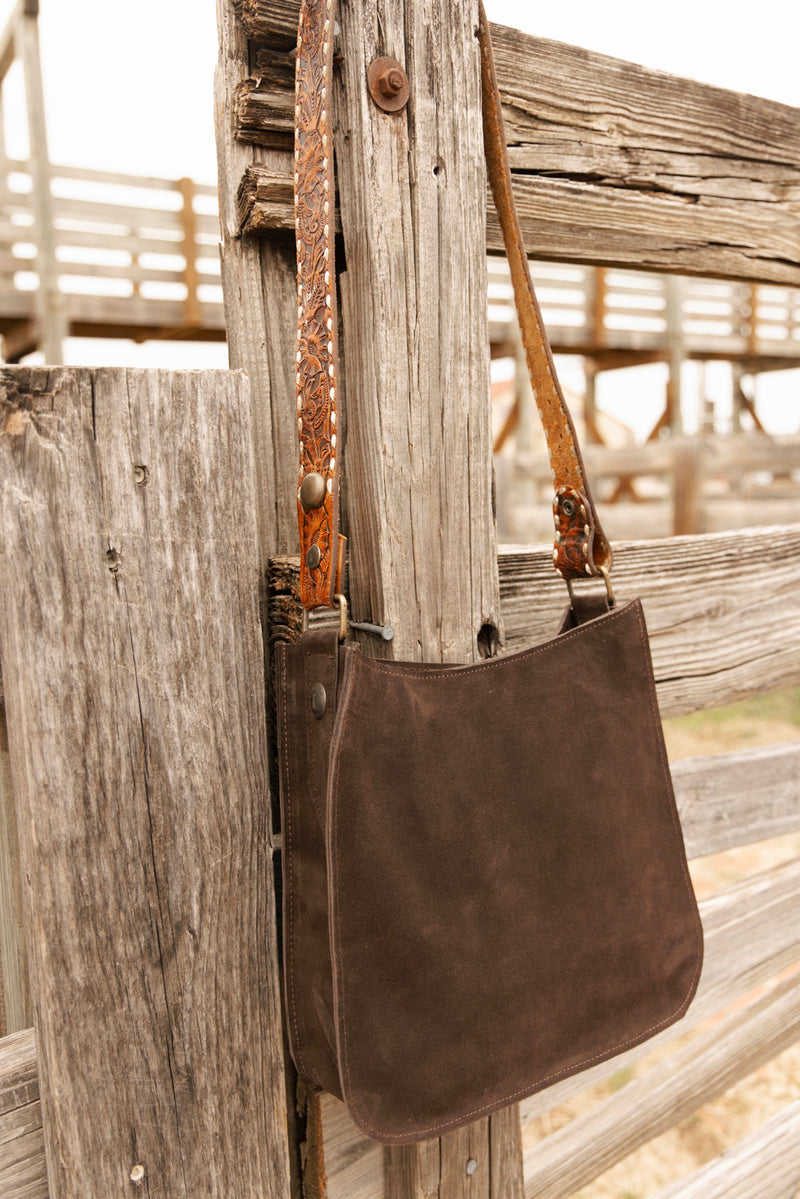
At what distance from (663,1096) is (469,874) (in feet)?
3.91

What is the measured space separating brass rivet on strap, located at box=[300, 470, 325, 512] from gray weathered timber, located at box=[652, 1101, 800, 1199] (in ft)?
5.31

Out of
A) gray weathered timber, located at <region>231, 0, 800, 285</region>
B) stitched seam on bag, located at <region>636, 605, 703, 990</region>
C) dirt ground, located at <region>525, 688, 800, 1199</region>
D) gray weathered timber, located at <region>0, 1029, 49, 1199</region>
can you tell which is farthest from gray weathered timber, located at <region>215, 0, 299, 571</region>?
dirt ground, located at <region>525, 688, 800, 1199</region>

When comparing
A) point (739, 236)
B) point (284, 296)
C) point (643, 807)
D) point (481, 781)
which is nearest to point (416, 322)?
point (284, 296)

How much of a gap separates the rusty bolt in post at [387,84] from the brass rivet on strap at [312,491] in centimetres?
46

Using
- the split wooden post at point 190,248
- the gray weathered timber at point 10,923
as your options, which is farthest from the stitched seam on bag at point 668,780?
the split wooden post at point 190,248

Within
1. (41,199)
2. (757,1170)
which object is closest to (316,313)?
(757,1170)

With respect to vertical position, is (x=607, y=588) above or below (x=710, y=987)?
above

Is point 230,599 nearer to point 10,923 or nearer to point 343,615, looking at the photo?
point 343,615

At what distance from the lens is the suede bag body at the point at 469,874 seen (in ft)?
2.94

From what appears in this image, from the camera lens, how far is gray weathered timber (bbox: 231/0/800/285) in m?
1.24

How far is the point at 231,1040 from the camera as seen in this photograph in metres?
1.01

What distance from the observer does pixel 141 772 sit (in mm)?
940

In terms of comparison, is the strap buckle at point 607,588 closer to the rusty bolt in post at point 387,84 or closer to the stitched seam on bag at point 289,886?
the stitched seam on bag at point 289,886

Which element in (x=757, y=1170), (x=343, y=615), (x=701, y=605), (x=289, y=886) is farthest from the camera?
(x=757, y=1170)
